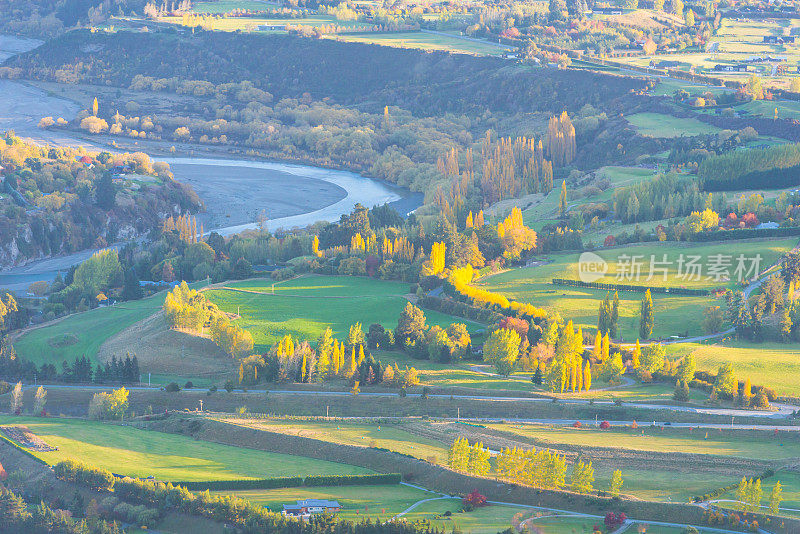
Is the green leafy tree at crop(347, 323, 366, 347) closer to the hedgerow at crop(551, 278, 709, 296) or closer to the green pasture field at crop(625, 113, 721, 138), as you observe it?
the hedgerow at crop(551, 278, 709, 296)

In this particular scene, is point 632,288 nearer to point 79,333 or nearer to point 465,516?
point 79,333

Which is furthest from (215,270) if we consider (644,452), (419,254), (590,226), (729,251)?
(644,452)

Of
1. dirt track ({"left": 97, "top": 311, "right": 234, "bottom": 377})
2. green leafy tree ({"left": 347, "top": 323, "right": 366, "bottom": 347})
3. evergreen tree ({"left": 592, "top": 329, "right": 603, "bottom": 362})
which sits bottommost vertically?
dirt track ({"left": 97, "top": 311, "right": 234, "bottom": 377})

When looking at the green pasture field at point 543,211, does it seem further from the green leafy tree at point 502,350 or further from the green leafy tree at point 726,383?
the green leafy tree at point 726,383

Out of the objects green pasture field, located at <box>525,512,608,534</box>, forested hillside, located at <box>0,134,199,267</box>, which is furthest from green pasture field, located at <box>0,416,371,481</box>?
forested hillside, located at <box>0,134,199,267</box>

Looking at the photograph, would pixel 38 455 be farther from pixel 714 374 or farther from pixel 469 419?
pixel 714 374
